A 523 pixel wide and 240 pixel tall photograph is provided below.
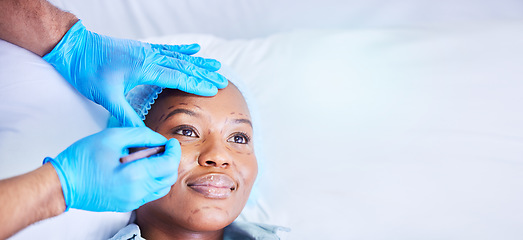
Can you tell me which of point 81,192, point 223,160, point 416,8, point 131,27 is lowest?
point 81,192

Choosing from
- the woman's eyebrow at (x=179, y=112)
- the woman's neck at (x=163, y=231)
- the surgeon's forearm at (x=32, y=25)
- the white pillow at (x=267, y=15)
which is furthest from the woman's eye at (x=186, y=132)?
the white pillow at (x=267, y=15)

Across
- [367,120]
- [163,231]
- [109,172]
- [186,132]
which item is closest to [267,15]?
[367,120]

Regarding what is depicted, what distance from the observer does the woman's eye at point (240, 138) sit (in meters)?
1.57

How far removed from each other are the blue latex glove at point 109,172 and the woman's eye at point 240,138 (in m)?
0.37

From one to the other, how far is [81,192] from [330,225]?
101 centimetres

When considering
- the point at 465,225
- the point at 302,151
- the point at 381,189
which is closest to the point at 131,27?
the point at 302,151

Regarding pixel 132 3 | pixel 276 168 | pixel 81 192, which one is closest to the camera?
pixel 81 192

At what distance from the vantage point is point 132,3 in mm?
2494

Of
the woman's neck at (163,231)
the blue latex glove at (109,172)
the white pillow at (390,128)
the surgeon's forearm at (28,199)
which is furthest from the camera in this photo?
the white pillow at (390,128)

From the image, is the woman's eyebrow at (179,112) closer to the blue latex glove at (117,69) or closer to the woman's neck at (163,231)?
the blue latex glove at (117,69)

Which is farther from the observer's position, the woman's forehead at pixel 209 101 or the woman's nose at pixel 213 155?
the woman's forehead at pixel 209 101

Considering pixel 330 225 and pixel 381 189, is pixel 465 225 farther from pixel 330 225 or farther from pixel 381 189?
pixel 330 225

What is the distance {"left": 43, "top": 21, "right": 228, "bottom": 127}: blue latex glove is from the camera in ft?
4.89

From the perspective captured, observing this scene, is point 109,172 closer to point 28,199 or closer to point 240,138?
point 28,199
